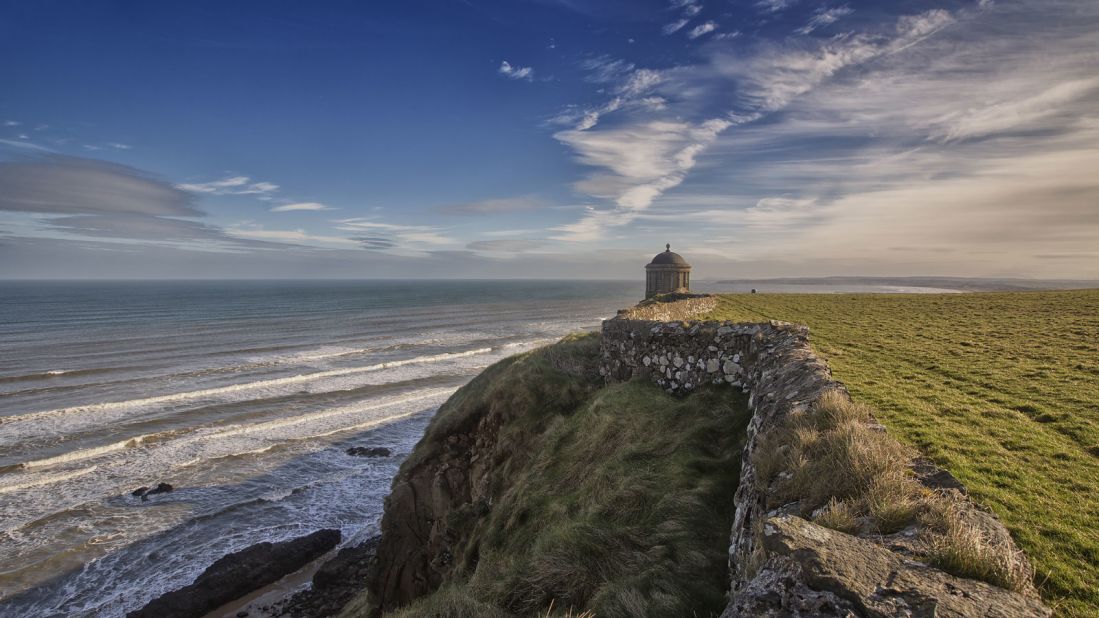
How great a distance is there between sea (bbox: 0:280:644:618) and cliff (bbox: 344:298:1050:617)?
7907 mm

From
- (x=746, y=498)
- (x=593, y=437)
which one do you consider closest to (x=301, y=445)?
(x=593, y=437)

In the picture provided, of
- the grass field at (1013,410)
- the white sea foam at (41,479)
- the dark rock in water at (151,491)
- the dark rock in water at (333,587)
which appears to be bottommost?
the dark rock in water at (333,587)

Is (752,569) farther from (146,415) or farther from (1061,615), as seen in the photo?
(146,415)

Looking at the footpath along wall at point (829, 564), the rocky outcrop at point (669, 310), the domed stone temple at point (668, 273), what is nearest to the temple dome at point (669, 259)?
the domed stone temple at point (668, 273)

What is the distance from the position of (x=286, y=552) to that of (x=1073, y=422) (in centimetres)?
2194

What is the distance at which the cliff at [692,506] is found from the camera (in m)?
2.93

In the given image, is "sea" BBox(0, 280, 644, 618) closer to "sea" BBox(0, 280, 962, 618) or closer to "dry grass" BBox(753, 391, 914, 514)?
"sea" BBox(0, 280, 962, 618)

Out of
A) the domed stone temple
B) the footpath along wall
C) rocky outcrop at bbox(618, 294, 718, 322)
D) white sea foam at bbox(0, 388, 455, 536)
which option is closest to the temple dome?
the domed stone temple

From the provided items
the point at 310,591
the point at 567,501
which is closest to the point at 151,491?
the point at 310,591

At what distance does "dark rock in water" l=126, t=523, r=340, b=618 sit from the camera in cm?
1452

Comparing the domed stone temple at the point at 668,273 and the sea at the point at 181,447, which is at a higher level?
the domed stone temple at the point at 668,273

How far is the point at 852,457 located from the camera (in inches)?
163

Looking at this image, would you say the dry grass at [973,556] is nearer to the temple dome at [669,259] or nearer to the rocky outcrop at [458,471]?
the rocky outcrop at [458,471]

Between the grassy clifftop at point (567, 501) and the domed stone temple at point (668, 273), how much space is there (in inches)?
1065
